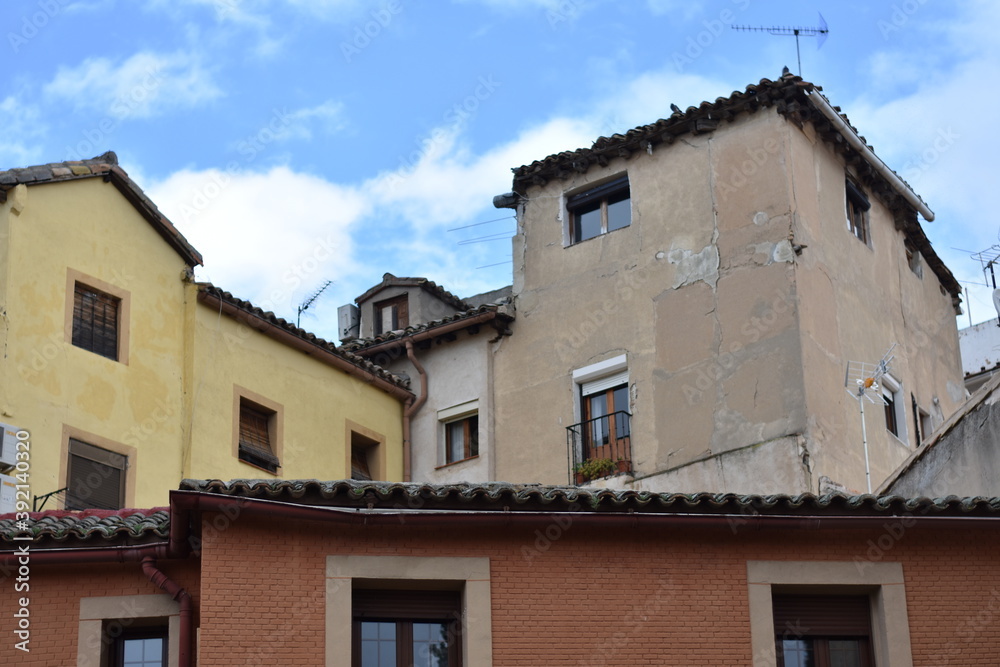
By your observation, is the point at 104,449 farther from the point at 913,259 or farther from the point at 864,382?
the point at 913,259

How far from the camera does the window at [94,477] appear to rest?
782 inches

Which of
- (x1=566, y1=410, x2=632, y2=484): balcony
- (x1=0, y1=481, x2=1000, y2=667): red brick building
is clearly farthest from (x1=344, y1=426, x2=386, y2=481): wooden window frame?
(x1=0, y1=481, x2=1000, y2=667): red brick building

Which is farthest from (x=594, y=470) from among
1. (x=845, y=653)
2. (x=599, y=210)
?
(x=845, y=653)

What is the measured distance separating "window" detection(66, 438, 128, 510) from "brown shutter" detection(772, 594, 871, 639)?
9165 mm

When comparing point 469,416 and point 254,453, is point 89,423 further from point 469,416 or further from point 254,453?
point 469,416

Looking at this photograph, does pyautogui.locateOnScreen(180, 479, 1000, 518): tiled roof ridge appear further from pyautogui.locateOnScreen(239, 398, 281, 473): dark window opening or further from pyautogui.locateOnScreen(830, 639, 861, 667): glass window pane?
pyautogui.locateOnScreen(239, 398, 281, 473): dark window opening

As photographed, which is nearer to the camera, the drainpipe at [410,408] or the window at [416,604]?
the window at [416,604]

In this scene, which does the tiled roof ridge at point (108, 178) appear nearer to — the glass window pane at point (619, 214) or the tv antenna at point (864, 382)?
the glass window pane at point (619, 214)

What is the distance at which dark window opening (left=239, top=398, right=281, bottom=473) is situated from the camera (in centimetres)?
2305

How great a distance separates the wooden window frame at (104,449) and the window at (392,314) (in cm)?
910

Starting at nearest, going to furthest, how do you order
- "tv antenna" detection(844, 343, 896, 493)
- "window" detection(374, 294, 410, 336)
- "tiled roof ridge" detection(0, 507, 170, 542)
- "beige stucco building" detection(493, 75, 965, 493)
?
1. "tiled roof ridge" detection(0, 507, 170, 542)
2. "beige stucco building" detection(493, 75, 965, 493)
3. "tv antenna" detection(844, 343, 896, 493)
4. "window" detection(374, 294, 410, 336)

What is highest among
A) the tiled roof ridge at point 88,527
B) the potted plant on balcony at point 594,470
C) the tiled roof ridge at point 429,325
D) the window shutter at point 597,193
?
the window shutter at point 597,193

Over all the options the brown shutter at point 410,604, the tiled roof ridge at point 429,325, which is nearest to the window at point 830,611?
the brown shutter at point 410,604

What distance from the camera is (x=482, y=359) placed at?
26.2 m
